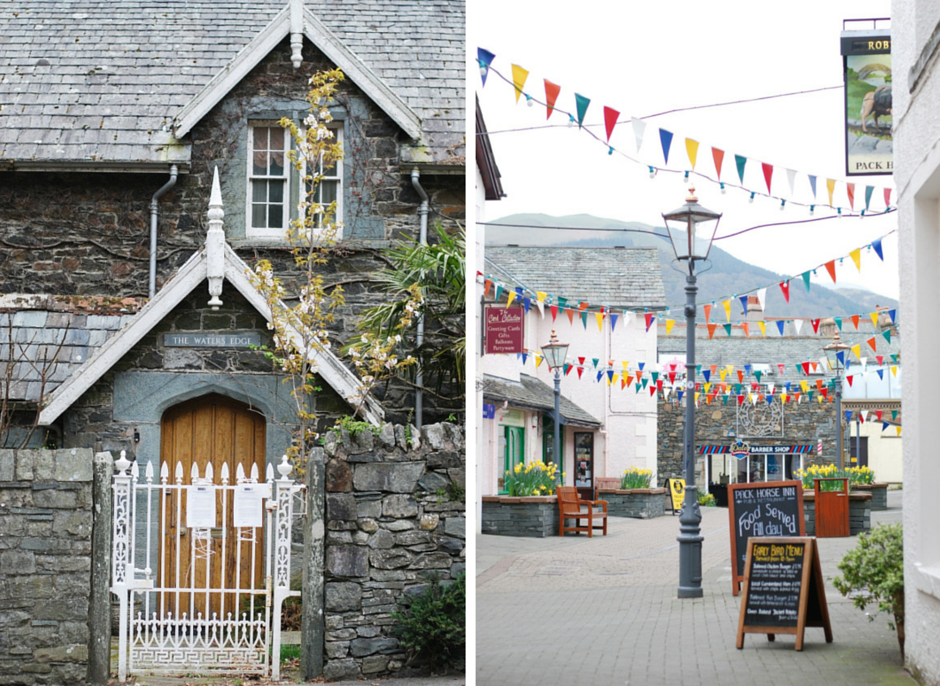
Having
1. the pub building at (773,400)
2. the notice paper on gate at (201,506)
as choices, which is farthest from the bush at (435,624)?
the pub building at (773,400)

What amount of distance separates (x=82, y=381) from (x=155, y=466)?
828 mm

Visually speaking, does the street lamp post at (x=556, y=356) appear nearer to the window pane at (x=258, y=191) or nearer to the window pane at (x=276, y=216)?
the window pane at (x=276, y=216)

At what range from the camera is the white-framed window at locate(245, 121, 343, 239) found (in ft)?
32.1

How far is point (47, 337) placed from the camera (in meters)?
8.34

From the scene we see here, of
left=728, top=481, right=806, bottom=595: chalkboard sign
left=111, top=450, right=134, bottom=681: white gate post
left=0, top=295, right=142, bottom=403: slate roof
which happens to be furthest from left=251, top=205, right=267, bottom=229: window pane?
left=728, top=481, right=806, bottom=595: chalkboard sign

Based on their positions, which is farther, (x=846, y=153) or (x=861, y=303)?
(x=861, y=303)

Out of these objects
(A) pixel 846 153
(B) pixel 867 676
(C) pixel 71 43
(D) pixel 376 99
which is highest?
(C) pixel 71 43

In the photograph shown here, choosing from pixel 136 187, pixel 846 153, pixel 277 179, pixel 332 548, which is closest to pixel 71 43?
pixel 136 187

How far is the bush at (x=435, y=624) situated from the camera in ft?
20.4

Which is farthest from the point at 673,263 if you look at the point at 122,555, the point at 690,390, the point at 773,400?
the point at 773,400

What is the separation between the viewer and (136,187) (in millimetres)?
9914

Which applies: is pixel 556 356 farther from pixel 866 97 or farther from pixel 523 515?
pixel 866 97

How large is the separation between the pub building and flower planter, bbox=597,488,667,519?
293 cm

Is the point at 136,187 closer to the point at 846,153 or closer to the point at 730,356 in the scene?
the point at 846,153
